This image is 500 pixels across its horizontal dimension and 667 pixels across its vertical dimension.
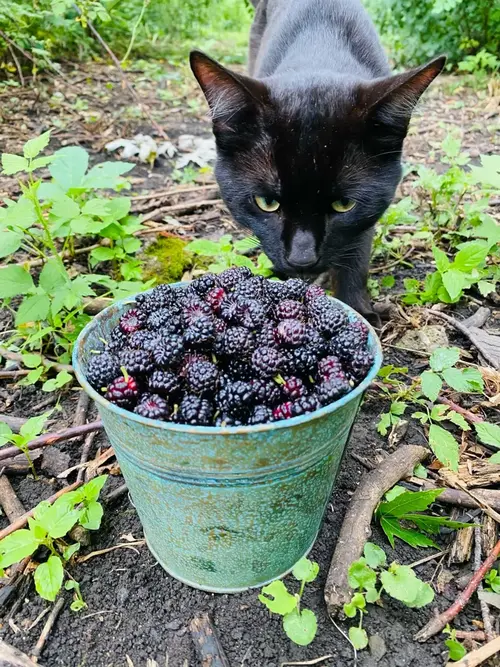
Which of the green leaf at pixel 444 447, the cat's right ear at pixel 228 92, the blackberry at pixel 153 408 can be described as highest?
the cat's right ear at pixel 228 92

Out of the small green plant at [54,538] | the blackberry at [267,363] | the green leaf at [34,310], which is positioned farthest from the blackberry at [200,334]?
the green leaf at [34,310]

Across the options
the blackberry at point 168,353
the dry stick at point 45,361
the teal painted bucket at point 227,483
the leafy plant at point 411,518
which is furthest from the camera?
the dry stick at point 45,361

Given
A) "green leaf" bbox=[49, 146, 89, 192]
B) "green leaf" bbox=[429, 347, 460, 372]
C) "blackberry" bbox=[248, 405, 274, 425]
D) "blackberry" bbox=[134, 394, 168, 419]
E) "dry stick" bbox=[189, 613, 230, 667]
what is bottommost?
"dry stick" bbox=[189, 613, 230, 667]

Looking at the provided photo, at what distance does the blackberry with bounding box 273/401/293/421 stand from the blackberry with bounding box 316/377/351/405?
6cm

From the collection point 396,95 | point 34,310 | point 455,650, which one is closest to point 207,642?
point 455,650

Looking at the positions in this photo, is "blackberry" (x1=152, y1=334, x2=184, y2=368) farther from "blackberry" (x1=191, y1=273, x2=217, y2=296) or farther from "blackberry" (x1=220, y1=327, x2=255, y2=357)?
"blackberry" (x1=191, y1=273, x2=217, y2=296)

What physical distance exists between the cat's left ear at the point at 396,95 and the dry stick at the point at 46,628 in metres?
1.45

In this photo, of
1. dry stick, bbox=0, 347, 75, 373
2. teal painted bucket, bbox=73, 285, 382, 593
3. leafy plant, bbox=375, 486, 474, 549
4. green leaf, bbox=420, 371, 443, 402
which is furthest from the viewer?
dry stick, bbox=0, 347, 75, 373

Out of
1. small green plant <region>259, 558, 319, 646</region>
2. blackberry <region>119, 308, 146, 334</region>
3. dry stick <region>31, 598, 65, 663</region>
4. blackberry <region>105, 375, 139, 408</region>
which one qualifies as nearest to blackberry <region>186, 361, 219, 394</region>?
blackberry <region>105, 375, 139, 408</region>

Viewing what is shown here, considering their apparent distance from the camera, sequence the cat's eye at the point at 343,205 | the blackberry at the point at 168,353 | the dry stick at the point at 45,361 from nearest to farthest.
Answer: the blackberry at the point at 168,353 < the cat's eye at the point at 343,205 < the dry stick at the point at 45,361

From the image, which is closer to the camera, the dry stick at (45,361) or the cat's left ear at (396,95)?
the cat's left ear at (396,95)

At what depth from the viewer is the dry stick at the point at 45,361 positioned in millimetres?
1816

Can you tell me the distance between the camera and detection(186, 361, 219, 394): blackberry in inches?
39.8

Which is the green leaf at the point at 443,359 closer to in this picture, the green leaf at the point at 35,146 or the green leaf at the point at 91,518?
the green leaf at the point at 91,518
